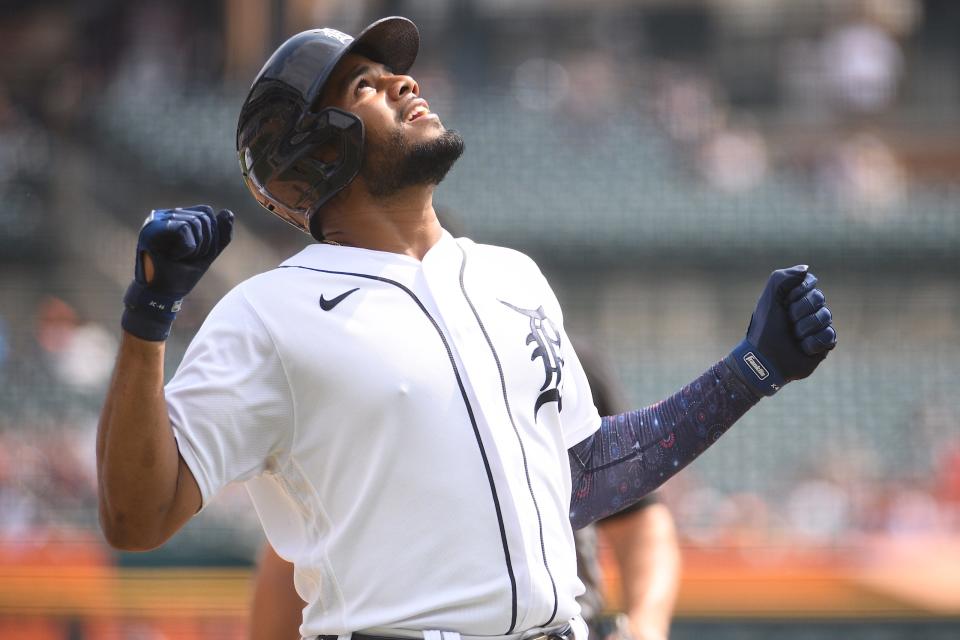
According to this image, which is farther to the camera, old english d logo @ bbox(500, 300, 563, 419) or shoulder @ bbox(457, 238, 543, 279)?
shoulder @ bbox(457, 238, 543, 279)

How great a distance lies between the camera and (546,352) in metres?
2.25

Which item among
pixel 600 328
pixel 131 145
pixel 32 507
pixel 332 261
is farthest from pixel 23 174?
pixel 332 261

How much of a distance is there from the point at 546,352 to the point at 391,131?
1.59 ft

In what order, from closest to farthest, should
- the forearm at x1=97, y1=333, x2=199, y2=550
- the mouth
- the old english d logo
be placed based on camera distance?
the forearm at x1=97, y1=333, x2=199, y2=550 < the old english d logo < the mouth

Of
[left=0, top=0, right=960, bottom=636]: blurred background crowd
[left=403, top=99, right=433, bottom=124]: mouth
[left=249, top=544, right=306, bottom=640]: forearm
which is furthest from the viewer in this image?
[left=0, top=0, right=960, bottom=636]: blurred background crowd

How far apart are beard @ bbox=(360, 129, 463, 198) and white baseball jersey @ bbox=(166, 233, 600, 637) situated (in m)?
0.24

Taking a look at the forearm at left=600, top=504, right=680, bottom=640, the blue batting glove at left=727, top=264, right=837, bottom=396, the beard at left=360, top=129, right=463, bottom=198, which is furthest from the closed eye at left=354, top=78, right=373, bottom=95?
the forearm at left=600, top=504, right=680, bottom=640

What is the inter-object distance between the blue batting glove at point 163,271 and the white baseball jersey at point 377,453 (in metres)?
0.13

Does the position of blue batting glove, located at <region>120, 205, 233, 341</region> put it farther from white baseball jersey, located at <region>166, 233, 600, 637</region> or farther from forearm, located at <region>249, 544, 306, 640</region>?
forearm, located at <region>249, 544, 306, 640</region>

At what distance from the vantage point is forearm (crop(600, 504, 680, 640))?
3123 millimetres

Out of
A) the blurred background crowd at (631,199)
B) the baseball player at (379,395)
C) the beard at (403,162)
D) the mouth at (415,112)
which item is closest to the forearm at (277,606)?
the baseball player at (379,395)

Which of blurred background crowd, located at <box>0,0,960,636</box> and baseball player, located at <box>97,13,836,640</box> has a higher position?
baseball player, located at <box>97,13,836,640</box>

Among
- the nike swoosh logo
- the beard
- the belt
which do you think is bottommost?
the belt

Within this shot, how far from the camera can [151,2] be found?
14492 millimetres
